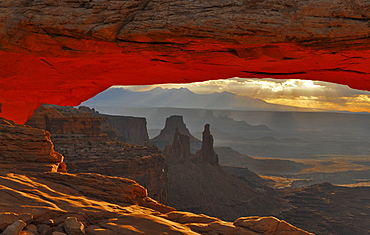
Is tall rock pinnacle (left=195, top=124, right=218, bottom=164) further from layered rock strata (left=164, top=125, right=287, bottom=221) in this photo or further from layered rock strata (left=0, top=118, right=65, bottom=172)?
layered rock strata (left=0, top=118, right=65, bottom=172)

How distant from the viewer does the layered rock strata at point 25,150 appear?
11250 mm

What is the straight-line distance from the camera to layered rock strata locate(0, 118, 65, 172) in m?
11.2

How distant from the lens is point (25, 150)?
1166cm

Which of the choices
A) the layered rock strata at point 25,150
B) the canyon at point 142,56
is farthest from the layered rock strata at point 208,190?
the canyon at point 142,56

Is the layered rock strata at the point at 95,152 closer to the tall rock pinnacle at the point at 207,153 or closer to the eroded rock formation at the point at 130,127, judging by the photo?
the tall rock pinnacle at the point at 207,153

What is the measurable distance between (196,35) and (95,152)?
29501 millimetres

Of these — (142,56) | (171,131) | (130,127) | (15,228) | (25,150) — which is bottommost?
(171,131)

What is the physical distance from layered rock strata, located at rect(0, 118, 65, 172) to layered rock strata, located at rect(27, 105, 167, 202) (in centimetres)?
1969

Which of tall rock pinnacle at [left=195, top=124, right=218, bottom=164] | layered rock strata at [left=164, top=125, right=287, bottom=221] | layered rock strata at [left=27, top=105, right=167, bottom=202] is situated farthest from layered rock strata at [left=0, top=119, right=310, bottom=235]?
tall rock pinnacle at [left=195, top=124, right=218, bottom=164]

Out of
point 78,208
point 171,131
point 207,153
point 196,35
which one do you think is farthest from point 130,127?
point 196,35

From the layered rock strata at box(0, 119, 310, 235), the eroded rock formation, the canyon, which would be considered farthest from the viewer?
the eroded rock formation

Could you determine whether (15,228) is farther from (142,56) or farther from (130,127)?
(130,127)

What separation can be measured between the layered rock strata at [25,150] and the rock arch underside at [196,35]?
8.65 ft

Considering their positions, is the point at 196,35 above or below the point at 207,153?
above
